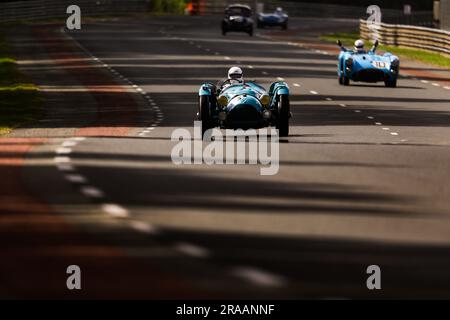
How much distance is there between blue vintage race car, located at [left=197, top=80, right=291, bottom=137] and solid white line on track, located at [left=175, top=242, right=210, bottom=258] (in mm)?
15274

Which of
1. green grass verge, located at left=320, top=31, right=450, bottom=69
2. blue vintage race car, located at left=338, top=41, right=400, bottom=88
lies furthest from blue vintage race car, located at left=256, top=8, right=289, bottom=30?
blue vintage race car, located at left=338, top=41, right=400, bottom=88

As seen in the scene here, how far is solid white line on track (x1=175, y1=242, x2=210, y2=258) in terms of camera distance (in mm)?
14109

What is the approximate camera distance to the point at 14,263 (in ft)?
45.6

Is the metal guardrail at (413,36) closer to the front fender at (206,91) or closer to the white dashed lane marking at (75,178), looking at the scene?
the front fender at (206,91)

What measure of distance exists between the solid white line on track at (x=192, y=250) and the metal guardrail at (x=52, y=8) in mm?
92944

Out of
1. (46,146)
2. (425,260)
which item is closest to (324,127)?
(46,146)

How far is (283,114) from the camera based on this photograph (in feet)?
99.7

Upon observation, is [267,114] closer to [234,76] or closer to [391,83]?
[234,76]

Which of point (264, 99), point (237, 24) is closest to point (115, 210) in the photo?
point (264, 99)

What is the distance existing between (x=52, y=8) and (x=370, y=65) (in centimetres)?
6865

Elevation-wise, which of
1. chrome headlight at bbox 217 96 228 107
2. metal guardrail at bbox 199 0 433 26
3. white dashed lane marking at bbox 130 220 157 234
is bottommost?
metal guardrail at bbox 199 0 433 26

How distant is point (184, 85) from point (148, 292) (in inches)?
1510

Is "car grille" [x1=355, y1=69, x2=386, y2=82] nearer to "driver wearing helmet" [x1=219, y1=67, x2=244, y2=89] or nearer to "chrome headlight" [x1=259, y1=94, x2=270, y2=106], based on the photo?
"driver wearing helmet" [x1=219, y1=67, x2=244, y2=89]

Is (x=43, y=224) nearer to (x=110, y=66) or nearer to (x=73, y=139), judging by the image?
(x=73, y=139)
